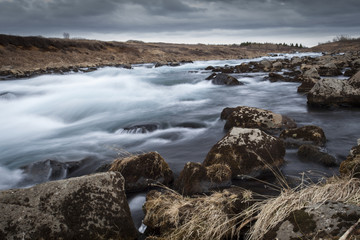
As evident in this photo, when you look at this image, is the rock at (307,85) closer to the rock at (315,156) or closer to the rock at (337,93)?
the rock at (337,93)

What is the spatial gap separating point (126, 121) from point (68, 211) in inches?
361

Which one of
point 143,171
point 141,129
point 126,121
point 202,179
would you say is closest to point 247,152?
point 202,179

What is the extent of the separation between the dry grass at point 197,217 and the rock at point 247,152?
1.67 m

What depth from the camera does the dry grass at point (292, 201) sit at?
123 inches

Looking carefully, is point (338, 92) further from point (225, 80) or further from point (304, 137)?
point (225, 80)

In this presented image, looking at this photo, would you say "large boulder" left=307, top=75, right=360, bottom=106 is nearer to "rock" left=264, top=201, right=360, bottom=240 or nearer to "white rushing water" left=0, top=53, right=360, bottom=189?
"white rushing water" left=0, top=53, right=360, bottom=189

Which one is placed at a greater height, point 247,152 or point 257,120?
point 257,120

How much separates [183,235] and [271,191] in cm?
245

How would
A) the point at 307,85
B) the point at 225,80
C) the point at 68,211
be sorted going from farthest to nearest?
the point at 225,80 < the point at 307,85 < the point at 68,211

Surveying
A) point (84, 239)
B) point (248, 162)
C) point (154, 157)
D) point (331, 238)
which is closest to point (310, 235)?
point (331, 238)

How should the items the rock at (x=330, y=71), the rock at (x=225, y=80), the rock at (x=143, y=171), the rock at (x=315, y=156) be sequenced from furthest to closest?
the rock at (x=330, y=71)
the rock at (x=225, y=80)
the rock at (x=315, y=156)
the rock at (x=143, y=171)

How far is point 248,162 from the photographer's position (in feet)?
18.4

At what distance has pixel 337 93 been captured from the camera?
37.7ft

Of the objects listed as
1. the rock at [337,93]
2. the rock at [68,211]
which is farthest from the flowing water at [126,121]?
the rock at [68,211]
